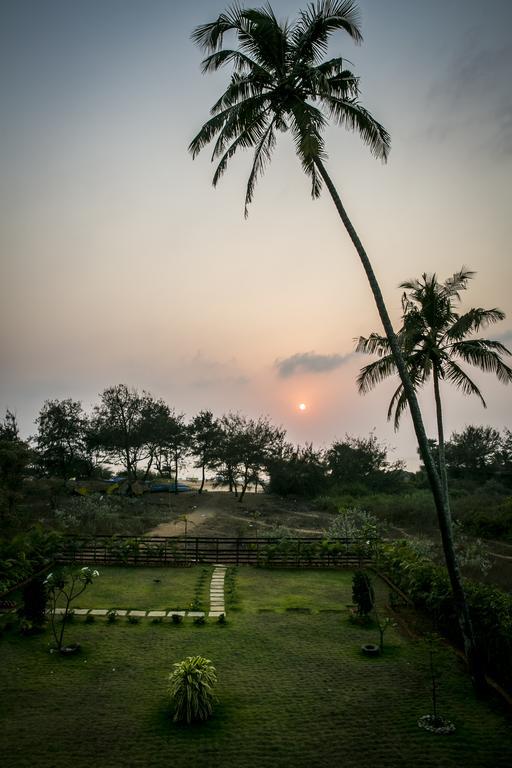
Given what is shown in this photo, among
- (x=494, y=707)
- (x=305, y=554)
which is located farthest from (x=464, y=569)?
(x=494, y=707)

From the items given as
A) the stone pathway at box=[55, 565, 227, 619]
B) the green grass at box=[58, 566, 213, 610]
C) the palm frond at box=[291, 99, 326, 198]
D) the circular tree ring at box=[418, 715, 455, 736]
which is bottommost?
the circular tree ring at box=[418, 715, 455, 736]

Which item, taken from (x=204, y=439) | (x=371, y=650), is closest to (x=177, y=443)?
(x=204, y=439)

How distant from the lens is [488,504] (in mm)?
35281

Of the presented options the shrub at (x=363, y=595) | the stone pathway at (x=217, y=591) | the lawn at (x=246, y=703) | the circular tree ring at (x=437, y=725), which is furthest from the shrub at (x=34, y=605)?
the circular tree ring at (x=437, y=725)

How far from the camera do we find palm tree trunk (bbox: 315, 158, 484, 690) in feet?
36.0

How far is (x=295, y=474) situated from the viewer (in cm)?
4922

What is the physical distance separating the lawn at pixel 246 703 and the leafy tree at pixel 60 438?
39.8 metres

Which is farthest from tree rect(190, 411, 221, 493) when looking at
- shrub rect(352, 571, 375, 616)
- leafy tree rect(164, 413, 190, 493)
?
shrub rect(352, 571, 375, 616)

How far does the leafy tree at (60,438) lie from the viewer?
52.0 m

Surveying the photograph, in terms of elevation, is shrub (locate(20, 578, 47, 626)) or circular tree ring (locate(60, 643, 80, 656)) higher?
shrub (locate(20, 578, 47, 626))

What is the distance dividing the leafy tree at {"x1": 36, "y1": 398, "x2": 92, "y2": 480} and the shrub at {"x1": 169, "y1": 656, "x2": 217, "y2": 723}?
151 ft

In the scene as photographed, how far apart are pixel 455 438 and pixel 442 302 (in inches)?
1726

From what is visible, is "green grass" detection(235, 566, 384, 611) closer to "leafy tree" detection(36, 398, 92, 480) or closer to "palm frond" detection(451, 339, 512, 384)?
"palm frond" detection(451, 339, 512, 384)

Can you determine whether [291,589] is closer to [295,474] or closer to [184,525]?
[184,525]
